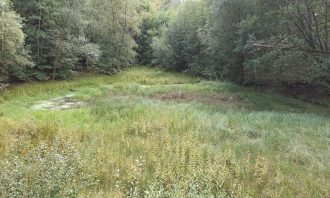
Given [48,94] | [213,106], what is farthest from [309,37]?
[48,94]

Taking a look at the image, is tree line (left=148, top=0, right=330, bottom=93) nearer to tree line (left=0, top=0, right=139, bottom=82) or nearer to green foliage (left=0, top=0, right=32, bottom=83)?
tree line (left=0, top=0, right=139, bottom=82)

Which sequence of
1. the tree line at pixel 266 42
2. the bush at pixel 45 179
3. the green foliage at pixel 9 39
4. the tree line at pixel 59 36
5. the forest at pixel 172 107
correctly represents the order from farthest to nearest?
the tree line at pixel 59 36, the green foliage at pixel 9 39, the tree line at pixel 266 42, the forest at pixel 172 107, the bush at pixel 45 179

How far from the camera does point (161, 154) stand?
7211 mm

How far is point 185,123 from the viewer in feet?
33.8

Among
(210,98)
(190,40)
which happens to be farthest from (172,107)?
(190,40)

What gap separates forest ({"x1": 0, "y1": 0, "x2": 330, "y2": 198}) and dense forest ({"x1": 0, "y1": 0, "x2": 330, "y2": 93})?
11cm

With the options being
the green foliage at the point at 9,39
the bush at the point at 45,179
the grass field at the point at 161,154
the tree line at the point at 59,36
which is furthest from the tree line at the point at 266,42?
the green foliage at the point at 9,39

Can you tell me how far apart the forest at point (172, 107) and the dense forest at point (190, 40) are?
0.11 m

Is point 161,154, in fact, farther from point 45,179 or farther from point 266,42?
point 266,42

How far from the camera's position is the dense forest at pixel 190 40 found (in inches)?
690

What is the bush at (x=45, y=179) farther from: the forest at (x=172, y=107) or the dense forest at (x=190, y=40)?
the dense forest at (x=190, y=40)

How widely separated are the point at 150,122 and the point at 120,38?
26293 mm

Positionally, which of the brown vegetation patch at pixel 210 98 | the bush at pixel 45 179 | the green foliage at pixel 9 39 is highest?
the green foliage at pixel 9 39

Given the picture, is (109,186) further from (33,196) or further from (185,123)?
(185,123)
